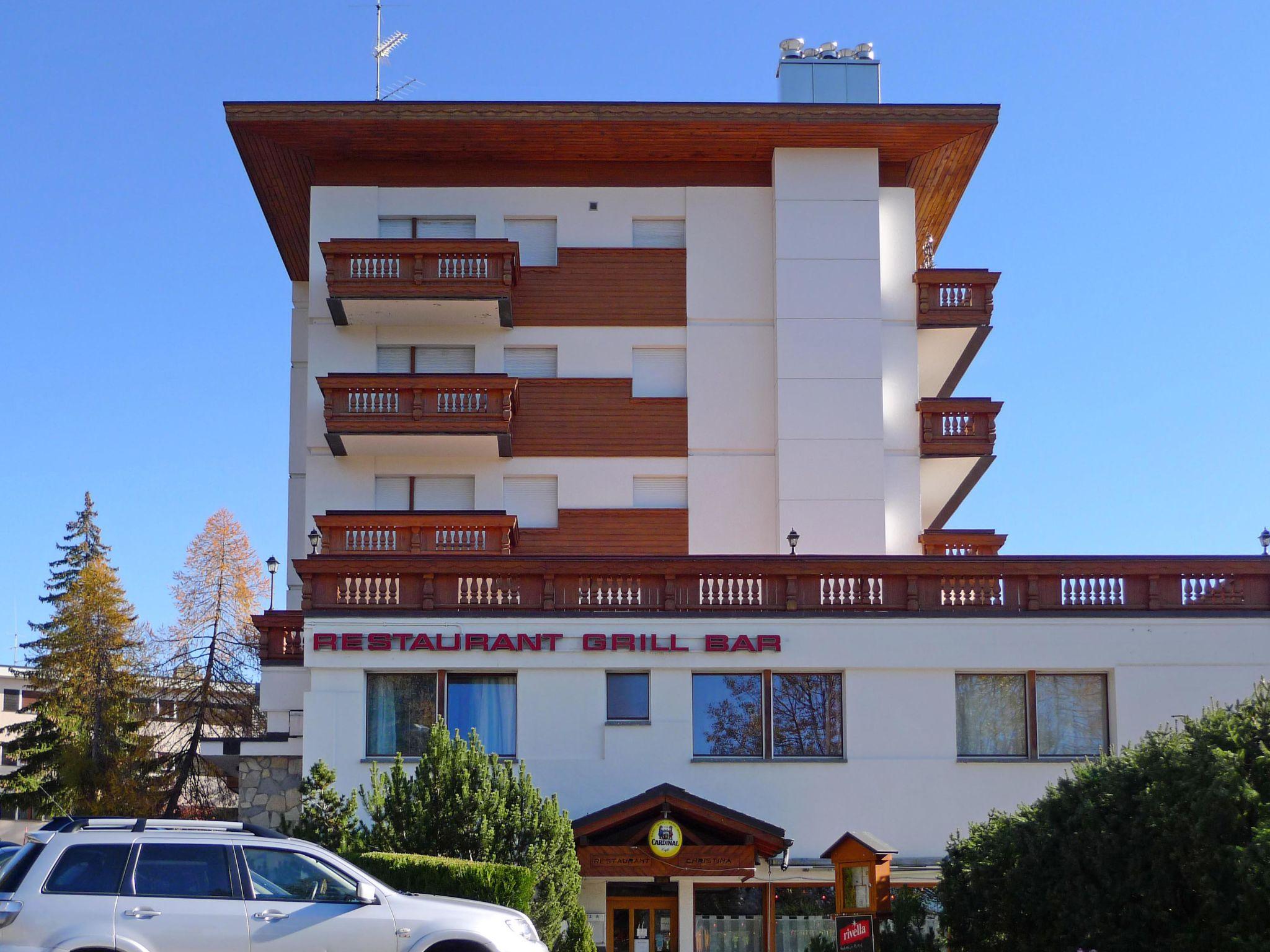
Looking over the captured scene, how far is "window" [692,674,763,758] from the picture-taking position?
28188 mm

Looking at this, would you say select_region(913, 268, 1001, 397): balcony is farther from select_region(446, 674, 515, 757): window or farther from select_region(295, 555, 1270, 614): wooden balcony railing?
select_region(446, 674, 515, 757): window

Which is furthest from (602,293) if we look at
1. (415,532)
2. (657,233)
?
(415,532)

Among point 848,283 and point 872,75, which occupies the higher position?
point 872,75

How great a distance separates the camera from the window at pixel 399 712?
28000mm

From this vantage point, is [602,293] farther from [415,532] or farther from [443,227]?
[415,532]

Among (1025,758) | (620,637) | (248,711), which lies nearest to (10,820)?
(248,711)

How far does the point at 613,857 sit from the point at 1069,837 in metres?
8.03

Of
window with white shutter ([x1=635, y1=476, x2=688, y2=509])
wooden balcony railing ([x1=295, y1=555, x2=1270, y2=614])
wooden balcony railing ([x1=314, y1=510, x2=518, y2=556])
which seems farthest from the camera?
window with white shutter ([x1=635, y1=476, x2=688, y2=509])

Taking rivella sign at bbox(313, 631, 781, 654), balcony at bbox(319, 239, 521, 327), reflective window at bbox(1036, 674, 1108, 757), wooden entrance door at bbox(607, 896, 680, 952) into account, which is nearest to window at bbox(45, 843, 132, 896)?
rivella sign at bbox(313, 631, 781, 654)

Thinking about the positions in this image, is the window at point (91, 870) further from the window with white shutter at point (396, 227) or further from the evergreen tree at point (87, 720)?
the evergreen tree at point (87, 720)

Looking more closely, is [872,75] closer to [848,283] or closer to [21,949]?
[848,283]

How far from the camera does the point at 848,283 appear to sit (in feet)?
126

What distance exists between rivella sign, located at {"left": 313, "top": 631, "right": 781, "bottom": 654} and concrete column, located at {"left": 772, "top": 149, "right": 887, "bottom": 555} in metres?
9.20

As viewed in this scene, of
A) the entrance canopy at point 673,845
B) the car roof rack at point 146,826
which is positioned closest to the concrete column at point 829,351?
the entrance canopy at point 673,845
